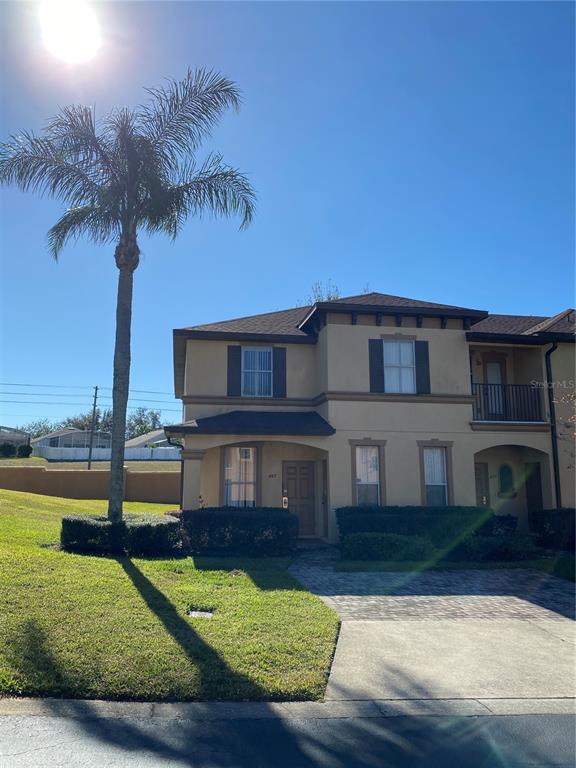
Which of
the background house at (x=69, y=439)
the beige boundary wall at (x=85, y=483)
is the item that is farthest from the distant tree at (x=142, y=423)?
the beige boundary wall at (x=85, y=483)

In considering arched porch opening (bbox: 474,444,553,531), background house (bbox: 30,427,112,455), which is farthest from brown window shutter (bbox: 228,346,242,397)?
background house (bbox: 30,427,112,455)

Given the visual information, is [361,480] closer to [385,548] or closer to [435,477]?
[435,477]

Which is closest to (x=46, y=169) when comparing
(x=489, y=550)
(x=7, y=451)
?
(x=489, y=550)

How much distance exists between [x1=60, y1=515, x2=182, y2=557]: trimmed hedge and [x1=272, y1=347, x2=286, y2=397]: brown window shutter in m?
6.10

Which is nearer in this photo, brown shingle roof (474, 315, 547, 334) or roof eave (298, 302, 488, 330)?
roof eave (298, 302, 488, 330)

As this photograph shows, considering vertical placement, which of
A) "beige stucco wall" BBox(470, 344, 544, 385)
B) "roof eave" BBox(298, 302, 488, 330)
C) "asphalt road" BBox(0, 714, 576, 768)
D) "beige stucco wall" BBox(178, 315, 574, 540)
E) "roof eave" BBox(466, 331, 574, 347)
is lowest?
"asphalt road" BBox(0, 714, 576, 768)

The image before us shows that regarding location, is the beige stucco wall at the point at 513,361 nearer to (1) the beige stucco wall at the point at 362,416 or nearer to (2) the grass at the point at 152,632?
(1) the beige stucco wall at the point at 362,416

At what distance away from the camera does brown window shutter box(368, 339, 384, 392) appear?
54.6 feet

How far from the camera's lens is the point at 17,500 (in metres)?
20.0

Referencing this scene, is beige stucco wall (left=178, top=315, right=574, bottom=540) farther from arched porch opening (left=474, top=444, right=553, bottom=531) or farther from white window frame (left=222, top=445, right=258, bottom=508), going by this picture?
arched porch opening (left=474, top=444, right=553, bottom=531)

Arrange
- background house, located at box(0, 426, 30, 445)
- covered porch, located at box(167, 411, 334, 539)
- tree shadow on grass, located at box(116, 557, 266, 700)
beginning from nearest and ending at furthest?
1. tree shadow on grass, located at box(116, 557, 266, 700)
2. covered porch, located at box(167, 411, 334, 539)
3. background house, located at box(0, 426, 30, 445)

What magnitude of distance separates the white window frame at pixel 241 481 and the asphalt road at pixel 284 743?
12.1m

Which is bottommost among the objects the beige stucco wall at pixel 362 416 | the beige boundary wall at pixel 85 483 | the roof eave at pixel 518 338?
the beige boundary wall at pixel 85 483

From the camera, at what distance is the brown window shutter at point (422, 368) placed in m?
16.8
